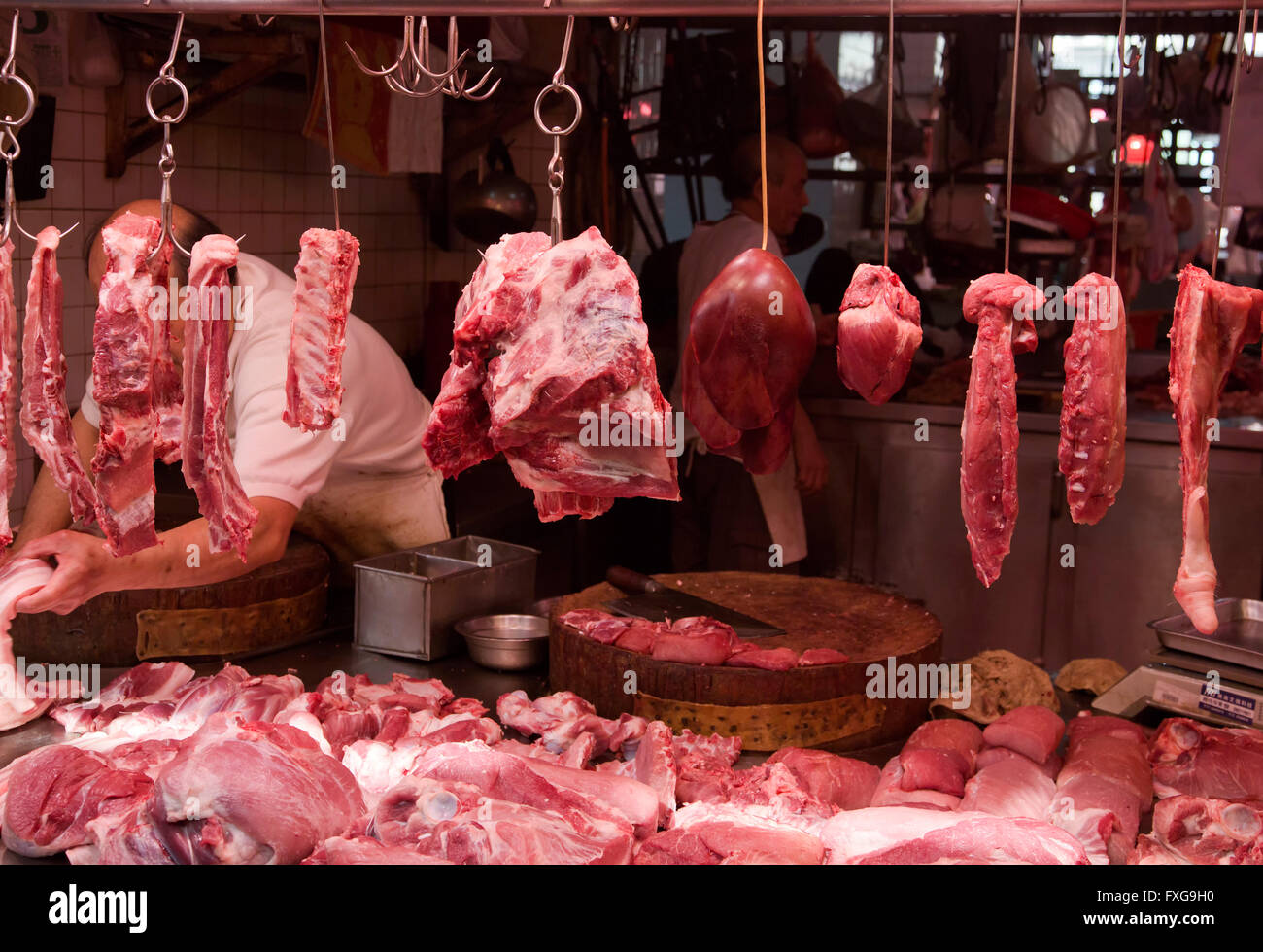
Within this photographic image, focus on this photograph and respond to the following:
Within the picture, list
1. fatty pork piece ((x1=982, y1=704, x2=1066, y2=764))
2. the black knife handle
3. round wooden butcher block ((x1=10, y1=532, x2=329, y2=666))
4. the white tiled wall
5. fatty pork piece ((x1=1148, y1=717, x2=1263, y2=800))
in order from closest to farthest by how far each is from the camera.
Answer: fatty pork piece ((x1=1148, y1=717, x2=1263, y2=800)) → fatty pork piece ((x1=982, y1=704, x2=1066, y2=764)) → round wooden butcher block ((x1=10, y1=532, x2=329, y2=666)) → the black knife handle → the white tiled wall

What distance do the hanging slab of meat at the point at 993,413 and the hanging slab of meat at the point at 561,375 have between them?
62 centimetres

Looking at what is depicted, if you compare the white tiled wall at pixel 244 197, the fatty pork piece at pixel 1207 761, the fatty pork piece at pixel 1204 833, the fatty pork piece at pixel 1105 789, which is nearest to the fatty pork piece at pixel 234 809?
the fatty pork piece at pixel 1105 789

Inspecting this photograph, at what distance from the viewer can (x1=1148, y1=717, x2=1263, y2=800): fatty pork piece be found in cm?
286

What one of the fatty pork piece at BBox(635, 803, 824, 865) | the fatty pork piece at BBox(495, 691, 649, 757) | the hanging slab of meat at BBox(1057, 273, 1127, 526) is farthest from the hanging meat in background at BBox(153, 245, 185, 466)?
the hanging slab of meat at BBox(1057, 273, 1127, 526)

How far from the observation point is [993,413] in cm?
251

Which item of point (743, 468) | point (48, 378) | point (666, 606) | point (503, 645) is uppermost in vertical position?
point (48, 378)

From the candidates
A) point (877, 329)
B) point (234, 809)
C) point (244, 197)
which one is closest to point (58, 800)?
point (234, 809)

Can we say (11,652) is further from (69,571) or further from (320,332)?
(320,332)

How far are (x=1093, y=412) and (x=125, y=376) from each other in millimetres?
1969

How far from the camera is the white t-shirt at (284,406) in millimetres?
3764

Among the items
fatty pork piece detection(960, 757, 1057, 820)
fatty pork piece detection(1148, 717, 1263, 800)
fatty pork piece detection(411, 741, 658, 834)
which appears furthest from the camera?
fatty pork piece detection(1148, 717, 1263, 800)

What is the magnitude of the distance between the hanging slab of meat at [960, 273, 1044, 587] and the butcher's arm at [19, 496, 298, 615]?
1873 mm

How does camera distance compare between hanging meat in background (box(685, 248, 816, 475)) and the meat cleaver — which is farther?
the meat cleaver

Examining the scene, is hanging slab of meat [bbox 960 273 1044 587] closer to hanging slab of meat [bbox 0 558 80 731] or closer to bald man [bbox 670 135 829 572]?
hanging slab of meat [bbox 0 558 80 731]
